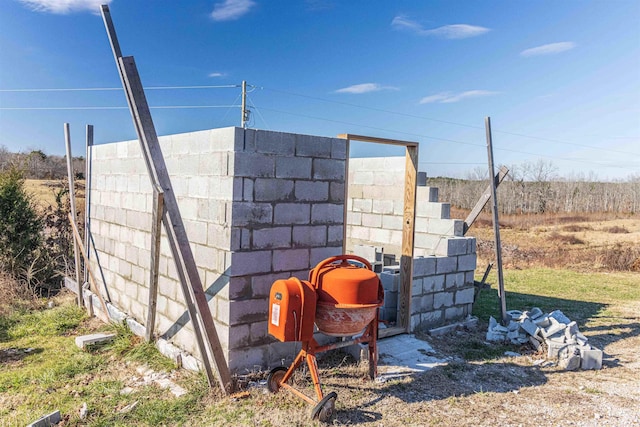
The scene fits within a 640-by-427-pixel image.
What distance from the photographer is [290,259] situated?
445 centimetres

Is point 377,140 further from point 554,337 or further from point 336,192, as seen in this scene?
point 554,337

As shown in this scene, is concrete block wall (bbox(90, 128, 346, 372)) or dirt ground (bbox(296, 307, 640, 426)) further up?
concrete block wall (bbox(90, 128, 346, 372))

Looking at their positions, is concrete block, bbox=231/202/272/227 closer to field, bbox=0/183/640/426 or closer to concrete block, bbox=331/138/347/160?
concrete block, bbox=331/138/347/160

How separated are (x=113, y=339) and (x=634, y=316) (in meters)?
8.25

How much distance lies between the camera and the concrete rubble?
5047mm

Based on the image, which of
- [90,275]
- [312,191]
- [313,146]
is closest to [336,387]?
[312,191]

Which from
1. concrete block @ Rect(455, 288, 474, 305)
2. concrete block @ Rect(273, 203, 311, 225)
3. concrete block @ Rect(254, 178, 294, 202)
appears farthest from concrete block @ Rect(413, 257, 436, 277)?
concrete block @ Rect(254, 178, 294, 202)

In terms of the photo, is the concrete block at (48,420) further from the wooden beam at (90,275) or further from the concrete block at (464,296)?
the concrete block at (464,296)

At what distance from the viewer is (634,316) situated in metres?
7.56

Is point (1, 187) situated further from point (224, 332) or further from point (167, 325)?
point (224, 332)

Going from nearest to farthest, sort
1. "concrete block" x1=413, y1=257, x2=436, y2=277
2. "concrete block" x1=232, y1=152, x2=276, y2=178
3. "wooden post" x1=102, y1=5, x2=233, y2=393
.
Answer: "wooden post" x1=102, y1=5, x2=233, y2=393 < "concrete block" x1=232, y1=152, x2=276, y2=178 < "concrete block" x1=413, y1=257, x2=436, y2=277

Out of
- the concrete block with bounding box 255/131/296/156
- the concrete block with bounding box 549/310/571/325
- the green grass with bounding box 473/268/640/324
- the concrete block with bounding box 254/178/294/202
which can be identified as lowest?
the green grass with bounding box 473/268/640/324

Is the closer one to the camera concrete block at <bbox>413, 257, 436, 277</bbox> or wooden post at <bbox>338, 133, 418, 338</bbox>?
wooden post at <bbox>338, 133, 418, 338</bbox>

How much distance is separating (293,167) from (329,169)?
1.58 ft
